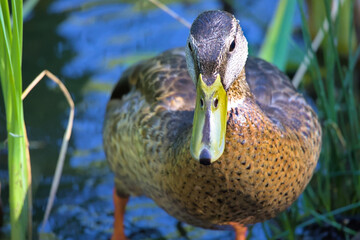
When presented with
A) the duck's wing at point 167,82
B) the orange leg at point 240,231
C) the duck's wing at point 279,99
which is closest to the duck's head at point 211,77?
the duck's wing at point 279,99

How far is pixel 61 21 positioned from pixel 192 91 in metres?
3.41

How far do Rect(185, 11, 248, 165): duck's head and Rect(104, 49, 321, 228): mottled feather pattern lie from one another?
0.24m

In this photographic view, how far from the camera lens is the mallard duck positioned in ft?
8.14

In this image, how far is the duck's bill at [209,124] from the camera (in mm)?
2406

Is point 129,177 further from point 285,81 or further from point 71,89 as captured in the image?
point 71,89

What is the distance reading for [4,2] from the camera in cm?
273

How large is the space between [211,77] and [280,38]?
2.01 meters

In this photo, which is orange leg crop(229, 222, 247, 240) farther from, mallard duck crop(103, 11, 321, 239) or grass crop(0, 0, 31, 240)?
grass crop(0, 0, 31, 240)

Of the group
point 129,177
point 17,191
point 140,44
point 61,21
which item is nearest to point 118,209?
point 129,177

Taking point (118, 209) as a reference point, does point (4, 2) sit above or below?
above

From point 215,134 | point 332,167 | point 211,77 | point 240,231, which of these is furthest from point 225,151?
point 332,167

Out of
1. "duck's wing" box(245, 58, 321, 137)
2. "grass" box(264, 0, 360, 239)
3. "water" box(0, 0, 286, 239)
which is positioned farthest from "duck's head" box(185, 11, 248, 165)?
"water" box(0, 0, 286, 239)

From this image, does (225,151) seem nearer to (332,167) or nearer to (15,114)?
(15,114)

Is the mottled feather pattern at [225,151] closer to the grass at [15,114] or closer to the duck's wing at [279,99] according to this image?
the duck's wing at [279,99]
